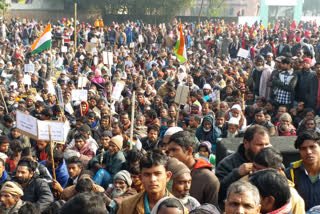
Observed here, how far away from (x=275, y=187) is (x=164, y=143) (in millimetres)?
2668

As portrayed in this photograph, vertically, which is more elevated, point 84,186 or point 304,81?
point 304,81

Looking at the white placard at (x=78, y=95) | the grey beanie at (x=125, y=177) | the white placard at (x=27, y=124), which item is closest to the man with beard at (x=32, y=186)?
the grey beanie at (x=125, y=177)

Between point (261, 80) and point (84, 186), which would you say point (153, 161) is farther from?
point (261, 80)

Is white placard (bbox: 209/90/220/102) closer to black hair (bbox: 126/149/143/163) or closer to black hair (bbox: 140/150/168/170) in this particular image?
black hair (bbox: 126/149/143/163)

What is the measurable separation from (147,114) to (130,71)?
6.87 meters

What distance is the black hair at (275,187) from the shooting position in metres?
3.20

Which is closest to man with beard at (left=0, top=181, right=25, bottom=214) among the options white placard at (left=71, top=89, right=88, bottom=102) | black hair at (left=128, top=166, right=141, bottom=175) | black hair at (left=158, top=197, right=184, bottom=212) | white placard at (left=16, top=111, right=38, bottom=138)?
black hair at (left=128, top=166, right=141, bottom=175)

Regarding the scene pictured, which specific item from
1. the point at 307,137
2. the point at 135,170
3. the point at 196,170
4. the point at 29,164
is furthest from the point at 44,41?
the point at 307,137

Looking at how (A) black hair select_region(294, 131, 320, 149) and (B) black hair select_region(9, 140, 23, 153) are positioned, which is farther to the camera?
(B) black hair select_region(9, 140, 23, 153)

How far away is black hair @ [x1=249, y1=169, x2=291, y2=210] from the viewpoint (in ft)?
10.5

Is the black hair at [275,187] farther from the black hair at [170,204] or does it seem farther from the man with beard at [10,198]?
the man with beard at [10,198]

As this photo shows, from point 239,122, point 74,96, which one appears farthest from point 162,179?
point 74,96

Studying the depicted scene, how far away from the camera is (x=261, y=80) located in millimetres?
10078

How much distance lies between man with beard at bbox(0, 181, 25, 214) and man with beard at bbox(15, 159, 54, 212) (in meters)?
0.30
